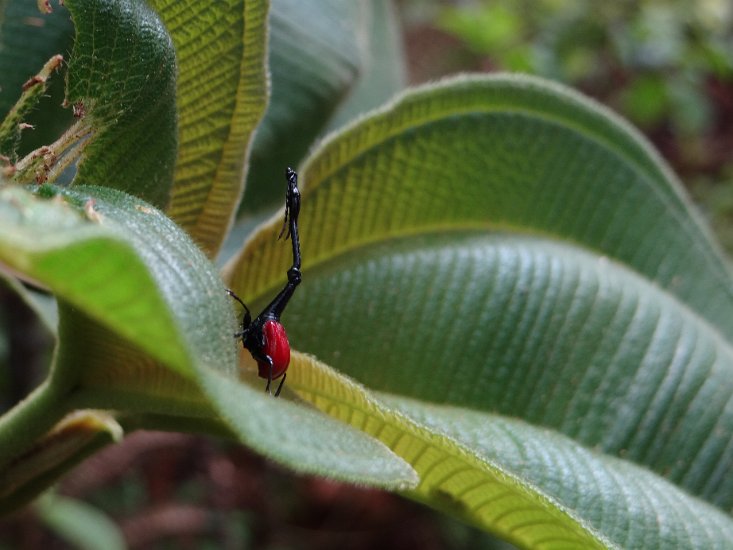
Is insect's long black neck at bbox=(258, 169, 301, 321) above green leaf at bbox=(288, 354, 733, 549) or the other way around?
above

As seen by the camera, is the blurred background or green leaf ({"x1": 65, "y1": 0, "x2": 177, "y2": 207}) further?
the blurred background

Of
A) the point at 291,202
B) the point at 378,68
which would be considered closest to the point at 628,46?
the point at 378,68

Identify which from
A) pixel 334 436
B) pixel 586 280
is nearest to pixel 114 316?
pixel 334 436

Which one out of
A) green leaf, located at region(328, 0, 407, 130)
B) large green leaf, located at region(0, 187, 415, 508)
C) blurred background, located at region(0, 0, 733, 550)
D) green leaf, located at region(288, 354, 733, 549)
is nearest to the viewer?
large green leaf, located at region(0, 187, 415, 508)

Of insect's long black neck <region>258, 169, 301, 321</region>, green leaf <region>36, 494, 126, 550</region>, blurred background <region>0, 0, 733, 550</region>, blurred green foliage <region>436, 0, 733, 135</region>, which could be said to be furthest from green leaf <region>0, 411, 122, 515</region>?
blurred green foliage <region>436, 0, 733, 135</region>

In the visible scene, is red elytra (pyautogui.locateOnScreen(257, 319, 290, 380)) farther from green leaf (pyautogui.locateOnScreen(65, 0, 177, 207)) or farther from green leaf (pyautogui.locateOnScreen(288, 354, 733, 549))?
green leaf (pyautogui.locateOnScreen(65, 0, 177, 207))

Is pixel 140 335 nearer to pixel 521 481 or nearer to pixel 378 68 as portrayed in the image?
pixel 521 481

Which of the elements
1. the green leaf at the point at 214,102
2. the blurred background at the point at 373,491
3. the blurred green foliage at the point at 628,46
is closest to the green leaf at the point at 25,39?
the green leaf at the point at 214,102

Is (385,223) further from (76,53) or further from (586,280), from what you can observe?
(76,53)

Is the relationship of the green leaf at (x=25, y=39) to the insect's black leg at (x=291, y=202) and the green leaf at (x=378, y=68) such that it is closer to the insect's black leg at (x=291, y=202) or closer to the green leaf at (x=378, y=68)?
the insect's black leg at (x=291, y=202)
